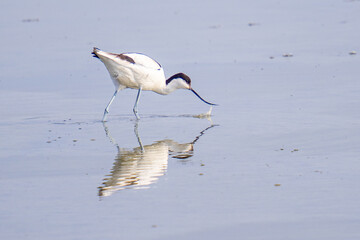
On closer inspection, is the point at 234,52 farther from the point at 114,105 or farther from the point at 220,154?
the point at 220,154

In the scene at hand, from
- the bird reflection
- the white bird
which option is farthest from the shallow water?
the white bird

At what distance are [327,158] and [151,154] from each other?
1.80 metres

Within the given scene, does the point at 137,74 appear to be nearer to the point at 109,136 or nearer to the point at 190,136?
the point at 109,136

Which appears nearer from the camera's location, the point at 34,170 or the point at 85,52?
the point at 34,170

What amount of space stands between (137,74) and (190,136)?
5.59 feet

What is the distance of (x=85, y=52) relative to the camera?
15516 mm

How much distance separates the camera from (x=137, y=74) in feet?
34.5

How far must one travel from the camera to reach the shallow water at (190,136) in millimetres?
6102

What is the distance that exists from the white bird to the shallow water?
0.30 metres

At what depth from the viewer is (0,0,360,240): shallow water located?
6.10 m

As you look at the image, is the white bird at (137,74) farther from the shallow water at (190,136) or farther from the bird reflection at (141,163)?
the bird reflection at (141,163)

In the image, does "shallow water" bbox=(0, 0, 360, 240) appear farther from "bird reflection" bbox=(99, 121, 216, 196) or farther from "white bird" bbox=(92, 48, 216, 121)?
"white bird" bbox=(92, 48, 216, 121)

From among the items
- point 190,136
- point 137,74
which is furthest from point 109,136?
point 137,74

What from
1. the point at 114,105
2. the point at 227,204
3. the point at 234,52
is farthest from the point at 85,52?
the point at 227,204
